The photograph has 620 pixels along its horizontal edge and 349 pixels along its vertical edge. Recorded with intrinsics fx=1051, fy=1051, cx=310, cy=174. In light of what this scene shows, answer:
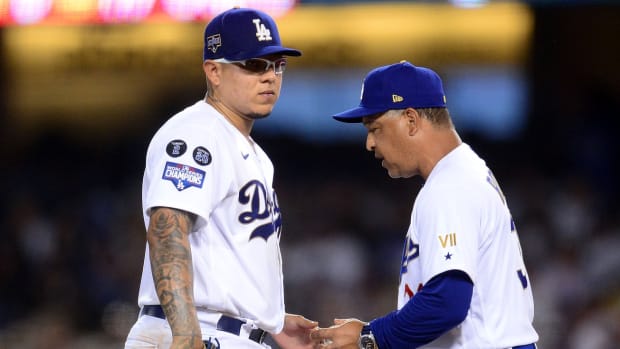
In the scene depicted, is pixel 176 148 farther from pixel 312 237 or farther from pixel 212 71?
pixel 312 237

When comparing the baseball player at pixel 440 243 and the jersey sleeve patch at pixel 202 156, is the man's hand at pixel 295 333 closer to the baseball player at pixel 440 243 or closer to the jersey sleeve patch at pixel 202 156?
the baseball player at pixel 440 243

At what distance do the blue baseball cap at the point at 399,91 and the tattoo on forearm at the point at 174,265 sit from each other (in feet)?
2.55

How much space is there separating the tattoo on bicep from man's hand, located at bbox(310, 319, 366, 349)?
687mm

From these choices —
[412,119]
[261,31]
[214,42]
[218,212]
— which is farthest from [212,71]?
[412,119]

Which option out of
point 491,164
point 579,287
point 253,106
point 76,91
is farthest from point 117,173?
point 253,106

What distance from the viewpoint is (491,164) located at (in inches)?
370

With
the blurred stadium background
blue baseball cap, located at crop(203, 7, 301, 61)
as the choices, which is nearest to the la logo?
blue baseball cap, located at crop(203, 7, 301, 61)

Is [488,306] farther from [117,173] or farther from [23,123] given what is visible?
[23,123]

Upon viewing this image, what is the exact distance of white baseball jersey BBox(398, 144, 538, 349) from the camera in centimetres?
322

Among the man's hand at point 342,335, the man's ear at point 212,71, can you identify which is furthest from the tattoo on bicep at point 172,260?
the man's hand at point 342,335

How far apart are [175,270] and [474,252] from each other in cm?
92

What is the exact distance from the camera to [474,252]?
323 centimetres

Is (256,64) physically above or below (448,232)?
above

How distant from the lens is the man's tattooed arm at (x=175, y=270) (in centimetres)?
293
